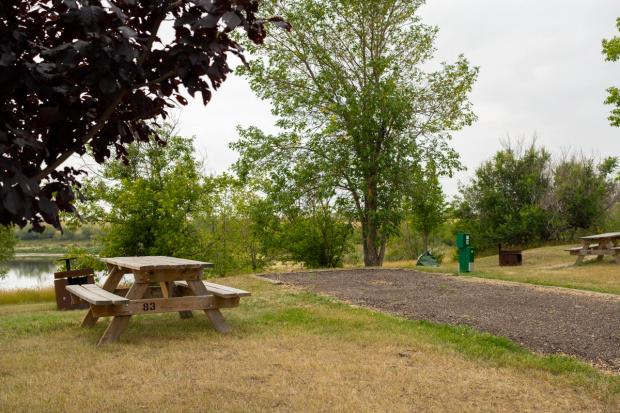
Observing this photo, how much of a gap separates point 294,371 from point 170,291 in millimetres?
3108

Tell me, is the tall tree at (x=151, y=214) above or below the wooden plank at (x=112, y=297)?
above

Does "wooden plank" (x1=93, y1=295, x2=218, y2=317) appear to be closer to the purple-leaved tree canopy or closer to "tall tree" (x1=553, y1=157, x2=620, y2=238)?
the purple-leaved tree canopy

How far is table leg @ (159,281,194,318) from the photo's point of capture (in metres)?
7.16

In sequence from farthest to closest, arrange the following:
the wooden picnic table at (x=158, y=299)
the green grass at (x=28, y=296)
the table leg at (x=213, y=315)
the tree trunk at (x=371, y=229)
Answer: the tree trunk at (x=371, y=229), the green grass at (x=28, y=296), the table leg at (x=213, y=315), the wooden picnic table at (x=158, y=299)

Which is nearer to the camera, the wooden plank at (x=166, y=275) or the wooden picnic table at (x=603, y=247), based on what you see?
the wooden plank at (x=166, y=275)

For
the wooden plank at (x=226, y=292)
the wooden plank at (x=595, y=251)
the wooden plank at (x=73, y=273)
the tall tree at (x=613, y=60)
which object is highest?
the tall tree at (x=613, y=60)

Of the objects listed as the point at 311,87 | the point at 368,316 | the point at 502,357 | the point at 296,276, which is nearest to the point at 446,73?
the point at 311,87

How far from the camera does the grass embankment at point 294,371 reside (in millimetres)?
4152

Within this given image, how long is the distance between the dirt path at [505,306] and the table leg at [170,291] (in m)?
2.44

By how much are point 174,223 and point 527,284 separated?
32.5ft

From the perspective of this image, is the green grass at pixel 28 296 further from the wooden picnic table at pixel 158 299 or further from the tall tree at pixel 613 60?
the tall tree at pixel 613 60

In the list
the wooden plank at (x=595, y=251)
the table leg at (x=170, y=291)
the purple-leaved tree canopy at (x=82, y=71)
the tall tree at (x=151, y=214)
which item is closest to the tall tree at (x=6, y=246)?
the tall tree at (x=151, y=214)

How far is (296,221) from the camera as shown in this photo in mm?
19234

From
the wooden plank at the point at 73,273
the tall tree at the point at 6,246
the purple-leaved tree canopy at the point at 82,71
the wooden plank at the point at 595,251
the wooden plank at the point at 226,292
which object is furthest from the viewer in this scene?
the tall tree at the point at 6,246
